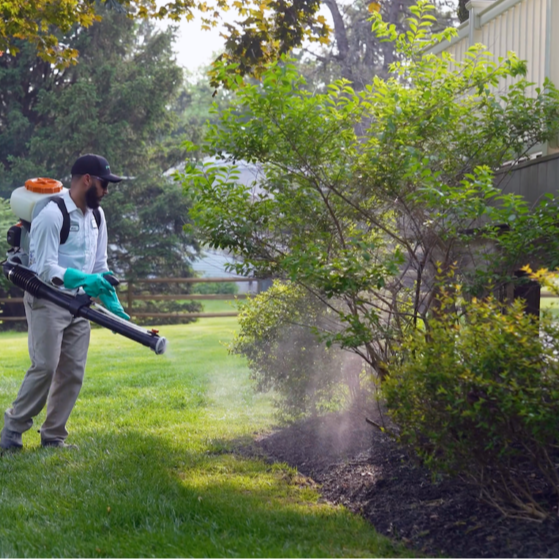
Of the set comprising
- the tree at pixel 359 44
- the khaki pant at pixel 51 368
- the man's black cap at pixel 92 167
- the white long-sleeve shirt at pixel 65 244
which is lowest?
the khaki pant at pixel 51 368

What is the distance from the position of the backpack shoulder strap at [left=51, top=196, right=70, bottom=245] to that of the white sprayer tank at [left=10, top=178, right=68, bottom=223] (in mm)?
102

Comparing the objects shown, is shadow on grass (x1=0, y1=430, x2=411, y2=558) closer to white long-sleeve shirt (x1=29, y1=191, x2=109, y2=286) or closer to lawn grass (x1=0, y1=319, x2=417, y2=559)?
lawn grass (x1=0, y1=319, x2=417, y2=559)

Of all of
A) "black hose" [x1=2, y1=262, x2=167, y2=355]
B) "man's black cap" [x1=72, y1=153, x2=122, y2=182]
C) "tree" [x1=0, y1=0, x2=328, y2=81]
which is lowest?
"black hose" [x1=2, y1=262, x2=167, y2=355]

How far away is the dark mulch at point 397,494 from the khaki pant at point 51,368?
1.51 meters

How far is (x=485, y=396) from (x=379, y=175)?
1.81 meters

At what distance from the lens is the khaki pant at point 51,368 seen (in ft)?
16.9

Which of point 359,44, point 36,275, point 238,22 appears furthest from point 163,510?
point 359,44

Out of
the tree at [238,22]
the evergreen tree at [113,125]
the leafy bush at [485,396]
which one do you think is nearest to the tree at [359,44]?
the evergreen tree at [113,125]

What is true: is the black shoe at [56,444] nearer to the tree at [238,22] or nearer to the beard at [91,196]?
the beard at [91,196]

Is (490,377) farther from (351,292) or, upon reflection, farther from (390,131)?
(390,131)

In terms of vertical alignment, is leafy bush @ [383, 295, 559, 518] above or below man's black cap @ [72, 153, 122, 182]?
below

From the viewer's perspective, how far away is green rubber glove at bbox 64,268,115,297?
15.9 ft

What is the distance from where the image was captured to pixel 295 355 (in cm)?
547

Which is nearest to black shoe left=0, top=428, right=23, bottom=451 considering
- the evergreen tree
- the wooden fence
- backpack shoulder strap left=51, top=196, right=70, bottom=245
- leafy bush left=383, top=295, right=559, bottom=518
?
backpack shoulder strap left=51, top=196, right=70, bottom=245
